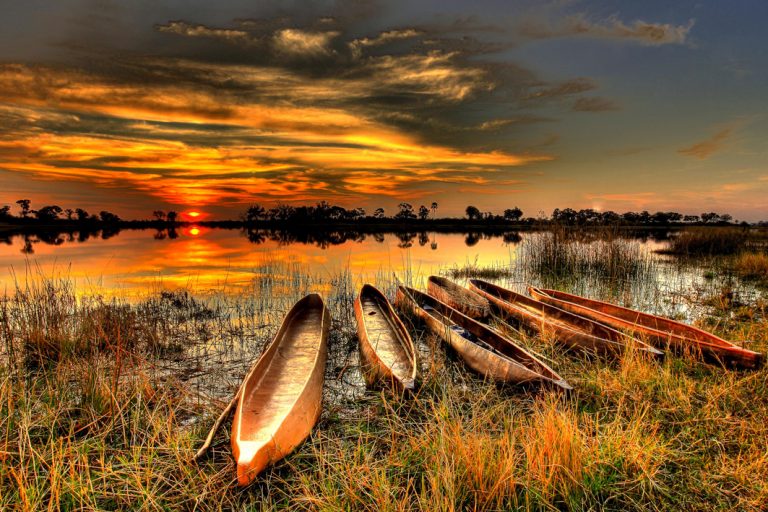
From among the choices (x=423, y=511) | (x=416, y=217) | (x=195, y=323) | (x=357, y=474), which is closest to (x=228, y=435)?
(x=357, y=474)

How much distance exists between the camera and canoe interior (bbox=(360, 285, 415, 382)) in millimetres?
5650

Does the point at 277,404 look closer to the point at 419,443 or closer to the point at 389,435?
the point at 389,435

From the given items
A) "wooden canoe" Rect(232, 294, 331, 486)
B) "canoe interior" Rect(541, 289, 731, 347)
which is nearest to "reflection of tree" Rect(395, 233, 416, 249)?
"canoe interior" Rect(541, 289, 731, 347)

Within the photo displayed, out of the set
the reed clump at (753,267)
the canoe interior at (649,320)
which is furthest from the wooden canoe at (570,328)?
the reed clump at (753,267)

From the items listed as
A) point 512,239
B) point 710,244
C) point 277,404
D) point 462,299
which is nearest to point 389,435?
point 277,404

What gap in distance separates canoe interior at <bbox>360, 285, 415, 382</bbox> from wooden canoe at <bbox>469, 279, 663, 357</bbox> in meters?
2.39

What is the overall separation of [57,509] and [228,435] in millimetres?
1396

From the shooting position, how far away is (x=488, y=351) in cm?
541

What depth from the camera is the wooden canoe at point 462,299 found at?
28.3 feet

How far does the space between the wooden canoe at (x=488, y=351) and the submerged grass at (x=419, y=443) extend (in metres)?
0.20

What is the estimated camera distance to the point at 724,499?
3012mm

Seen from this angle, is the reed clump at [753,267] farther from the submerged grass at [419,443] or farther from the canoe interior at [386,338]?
the canoe interior at [386,338]

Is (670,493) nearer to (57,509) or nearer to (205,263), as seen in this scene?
(57,509)

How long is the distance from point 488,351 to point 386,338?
2.26 metres
